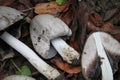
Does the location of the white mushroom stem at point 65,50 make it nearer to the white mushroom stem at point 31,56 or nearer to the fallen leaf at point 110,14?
the white mushroom stem at point 31,56

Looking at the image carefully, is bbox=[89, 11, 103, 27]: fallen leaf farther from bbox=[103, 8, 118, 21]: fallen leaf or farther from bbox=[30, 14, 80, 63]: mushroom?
bbox=[30, 14, 80, 63]: mushroom

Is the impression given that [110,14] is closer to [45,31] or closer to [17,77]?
[45,31]

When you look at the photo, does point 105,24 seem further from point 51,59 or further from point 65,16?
point 51,59

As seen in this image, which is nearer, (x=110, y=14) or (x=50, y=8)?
(x=110, y=14)

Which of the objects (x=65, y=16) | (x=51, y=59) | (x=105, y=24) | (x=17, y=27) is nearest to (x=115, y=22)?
(x=105, y=24)

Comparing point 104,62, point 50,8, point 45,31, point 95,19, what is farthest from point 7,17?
point 104,62

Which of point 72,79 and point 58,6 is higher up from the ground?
point 58,6
